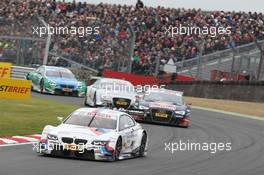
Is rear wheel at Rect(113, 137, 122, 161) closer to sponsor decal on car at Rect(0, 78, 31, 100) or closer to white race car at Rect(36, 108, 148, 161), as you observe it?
white race car at Rect(36, 108, 148, 161)

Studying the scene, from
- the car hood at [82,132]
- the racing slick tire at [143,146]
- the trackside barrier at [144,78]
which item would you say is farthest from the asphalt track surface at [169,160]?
the trackside barrier at [144,78]

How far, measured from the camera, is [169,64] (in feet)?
119

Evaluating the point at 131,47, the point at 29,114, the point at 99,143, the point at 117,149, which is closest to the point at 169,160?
the point at 117,149

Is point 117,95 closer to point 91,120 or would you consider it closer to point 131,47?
point 91,120

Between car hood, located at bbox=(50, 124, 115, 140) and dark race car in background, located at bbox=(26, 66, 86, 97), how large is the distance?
1825cm

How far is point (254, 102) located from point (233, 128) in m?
10.2

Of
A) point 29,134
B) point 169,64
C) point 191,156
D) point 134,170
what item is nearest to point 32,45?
point 169,64

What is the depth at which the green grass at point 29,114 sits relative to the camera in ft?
60.3

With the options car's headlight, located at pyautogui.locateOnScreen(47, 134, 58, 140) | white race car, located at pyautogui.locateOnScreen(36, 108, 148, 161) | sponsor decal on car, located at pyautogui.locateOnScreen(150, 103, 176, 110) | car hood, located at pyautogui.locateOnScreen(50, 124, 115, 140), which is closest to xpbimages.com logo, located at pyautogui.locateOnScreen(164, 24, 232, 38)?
sponsor decal on car, located at pyautogui.locateOnScreen(150, 103, 176, 110)

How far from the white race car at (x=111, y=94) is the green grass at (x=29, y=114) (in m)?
0.93

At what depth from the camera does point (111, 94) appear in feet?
82.8

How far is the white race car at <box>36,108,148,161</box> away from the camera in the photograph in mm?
13305

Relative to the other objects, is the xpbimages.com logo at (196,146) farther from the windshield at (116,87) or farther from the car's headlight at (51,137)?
the windshield at (116,87)

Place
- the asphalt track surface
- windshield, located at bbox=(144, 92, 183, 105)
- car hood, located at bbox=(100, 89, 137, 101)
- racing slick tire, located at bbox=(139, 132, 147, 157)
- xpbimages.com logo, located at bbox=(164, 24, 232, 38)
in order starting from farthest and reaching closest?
1. xpbimages.com logo, located at bbox=(164, 24, 232, 38)
2. car hood, located at bbox=(100, 89, 137, 101)
3. windshield, located at bbox=(144, 92, 183, 105)
4. racing slick tire, located at bbox=(139, 132, 147, 157)
5. the asphalt track surface
